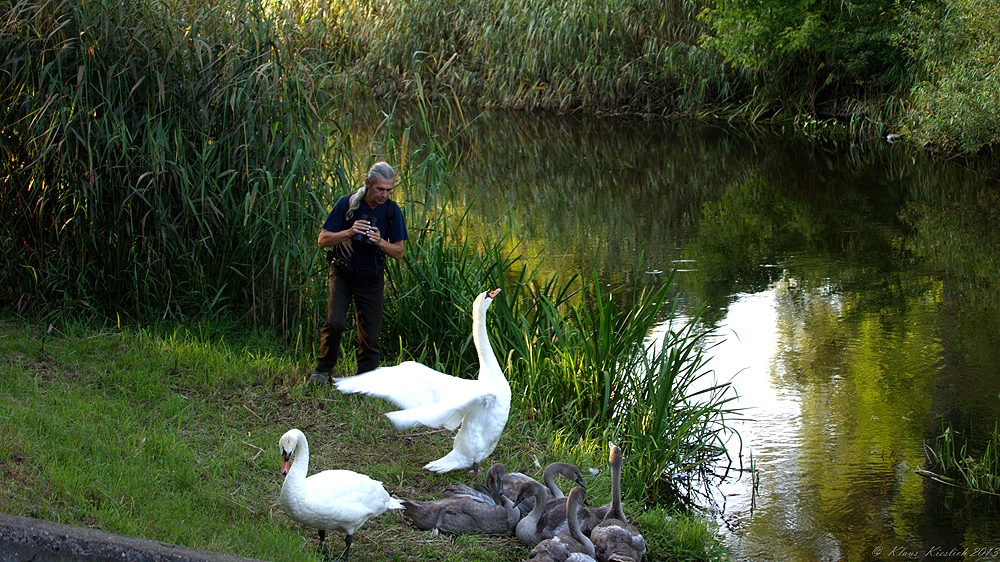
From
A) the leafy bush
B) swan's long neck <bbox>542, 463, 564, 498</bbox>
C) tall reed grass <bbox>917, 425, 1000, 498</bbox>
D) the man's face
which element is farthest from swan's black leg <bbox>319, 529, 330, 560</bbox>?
the leafy bush

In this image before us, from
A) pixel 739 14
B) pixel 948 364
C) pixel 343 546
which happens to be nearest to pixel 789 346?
pixel 948 364

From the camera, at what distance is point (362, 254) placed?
261 inches

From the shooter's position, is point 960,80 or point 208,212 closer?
point 208,212

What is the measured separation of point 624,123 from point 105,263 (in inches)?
768

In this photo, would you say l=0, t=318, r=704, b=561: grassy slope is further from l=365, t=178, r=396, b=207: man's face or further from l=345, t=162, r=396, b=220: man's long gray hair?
l=365, t=178, r=396, b=207: man's face

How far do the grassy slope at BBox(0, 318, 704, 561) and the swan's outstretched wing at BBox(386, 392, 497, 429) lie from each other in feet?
2.05

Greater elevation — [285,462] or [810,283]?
[285,462]

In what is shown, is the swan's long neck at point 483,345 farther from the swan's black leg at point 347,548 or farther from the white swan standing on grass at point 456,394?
the swan's black leg at point 347,548

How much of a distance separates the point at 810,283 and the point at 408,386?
7944 millimetres

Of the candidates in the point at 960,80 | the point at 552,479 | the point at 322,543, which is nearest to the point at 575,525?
the point at 552,479

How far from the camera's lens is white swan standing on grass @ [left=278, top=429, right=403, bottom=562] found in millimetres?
4434

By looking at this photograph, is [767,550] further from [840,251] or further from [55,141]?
[840,251]

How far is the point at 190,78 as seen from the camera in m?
7.68

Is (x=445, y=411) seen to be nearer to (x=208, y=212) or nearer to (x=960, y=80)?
(x=208, y=212)
